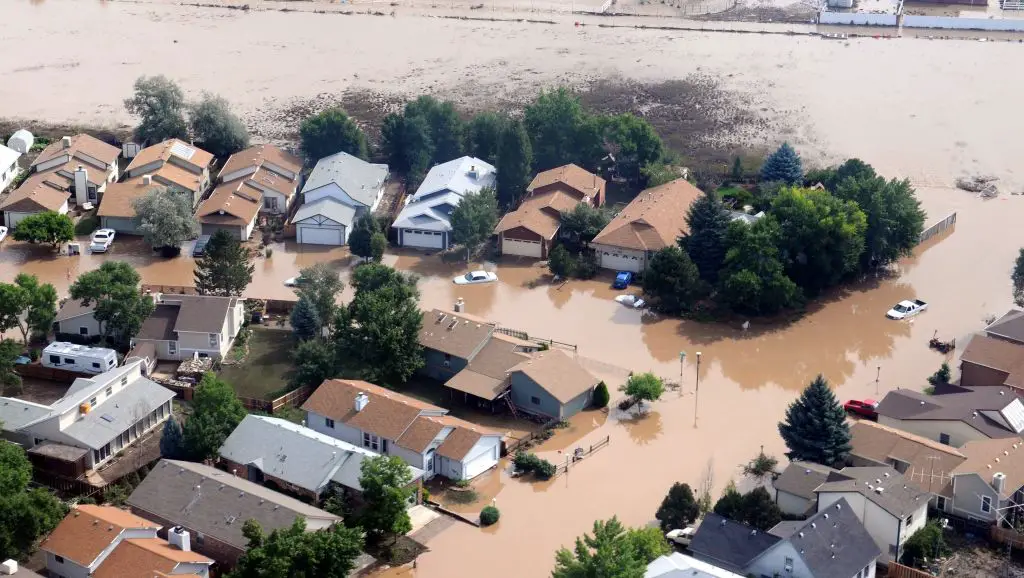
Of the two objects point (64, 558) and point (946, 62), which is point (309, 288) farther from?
point (946, 62)

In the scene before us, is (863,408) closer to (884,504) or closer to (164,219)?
(884,504)

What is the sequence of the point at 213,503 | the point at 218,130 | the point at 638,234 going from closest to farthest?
1. the point at 213,503
2. the point at 638,234
3. the point at 218,130

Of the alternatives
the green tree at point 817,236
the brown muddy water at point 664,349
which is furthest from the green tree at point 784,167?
the green tree at point 817,236

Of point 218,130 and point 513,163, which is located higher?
point 218,130

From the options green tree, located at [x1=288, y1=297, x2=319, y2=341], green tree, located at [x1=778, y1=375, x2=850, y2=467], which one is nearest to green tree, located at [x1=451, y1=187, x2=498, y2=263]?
green tree, located at [x1=288, y1=297, x2=319, y2=341]

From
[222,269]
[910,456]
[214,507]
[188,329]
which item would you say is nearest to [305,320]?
[188,329]

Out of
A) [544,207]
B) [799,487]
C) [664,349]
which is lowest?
[664,349]
